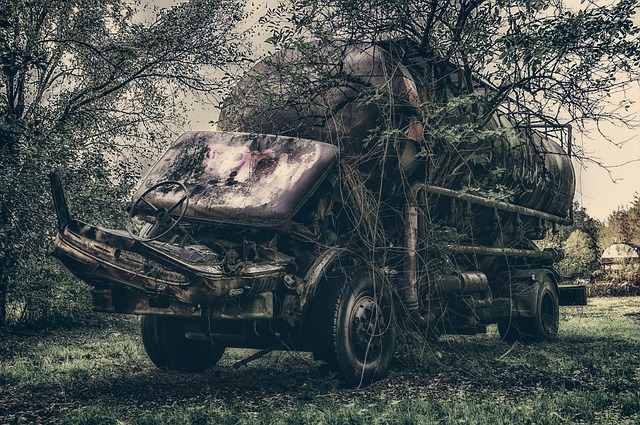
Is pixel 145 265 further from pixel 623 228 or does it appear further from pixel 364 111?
pixel 623 228

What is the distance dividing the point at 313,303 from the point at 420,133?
2054 millimetres

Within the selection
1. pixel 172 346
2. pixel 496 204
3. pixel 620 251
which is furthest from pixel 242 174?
pixel 620 251

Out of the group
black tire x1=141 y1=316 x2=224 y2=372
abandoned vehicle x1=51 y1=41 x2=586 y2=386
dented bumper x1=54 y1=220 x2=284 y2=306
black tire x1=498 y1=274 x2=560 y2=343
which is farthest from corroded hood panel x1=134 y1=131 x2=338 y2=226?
black tire x1=498 y1=274 x2=560 y2=343

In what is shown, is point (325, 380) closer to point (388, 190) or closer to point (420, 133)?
point (388, 190)

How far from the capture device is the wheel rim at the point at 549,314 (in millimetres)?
10719

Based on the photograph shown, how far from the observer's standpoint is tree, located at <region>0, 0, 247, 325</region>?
9562mm

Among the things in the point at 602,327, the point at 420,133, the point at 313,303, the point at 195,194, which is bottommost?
the point at 602,327

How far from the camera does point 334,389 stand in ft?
20.4

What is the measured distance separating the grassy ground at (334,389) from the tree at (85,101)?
1.96 m

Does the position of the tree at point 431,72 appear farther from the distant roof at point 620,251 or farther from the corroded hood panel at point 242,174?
the distant roof at point 620,251

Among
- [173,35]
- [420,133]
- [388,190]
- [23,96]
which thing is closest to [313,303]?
[388,190]

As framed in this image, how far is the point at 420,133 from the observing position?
23.2 ft

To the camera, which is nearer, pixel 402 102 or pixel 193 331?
pixel 193 331

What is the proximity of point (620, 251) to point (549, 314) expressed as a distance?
23.5 meters
